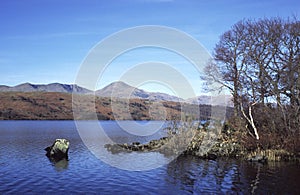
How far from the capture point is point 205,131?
38.7 meters

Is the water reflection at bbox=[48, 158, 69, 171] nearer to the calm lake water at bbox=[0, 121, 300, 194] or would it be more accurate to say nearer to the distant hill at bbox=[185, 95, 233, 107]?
the calm lake water at bbox=[0, 121, 300, 194]

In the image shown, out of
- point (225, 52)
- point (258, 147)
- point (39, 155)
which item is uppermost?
point (225, 52)

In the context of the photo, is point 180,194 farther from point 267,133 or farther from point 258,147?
point 267,133

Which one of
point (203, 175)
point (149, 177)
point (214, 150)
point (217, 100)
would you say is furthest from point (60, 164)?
point (217, 100)

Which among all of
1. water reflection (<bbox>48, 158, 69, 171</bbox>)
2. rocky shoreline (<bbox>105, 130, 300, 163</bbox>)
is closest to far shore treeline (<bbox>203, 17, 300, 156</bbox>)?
rocky shoreline (<bbox>105, 130, 300, 163</bbox>)

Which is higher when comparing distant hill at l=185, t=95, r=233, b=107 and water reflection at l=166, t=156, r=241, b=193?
distant hill at l=185, t=95, r=233, b=107

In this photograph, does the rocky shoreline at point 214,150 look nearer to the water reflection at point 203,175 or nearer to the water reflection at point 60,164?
the water reflection at point 203,175

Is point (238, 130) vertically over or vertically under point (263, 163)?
over

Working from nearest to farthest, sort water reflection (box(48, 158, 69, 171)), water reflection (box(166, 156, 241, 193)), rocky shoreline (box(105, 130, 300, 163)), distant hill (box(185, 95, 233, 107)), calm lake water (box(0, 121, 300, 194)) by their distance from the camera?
calm lake water (box(0, 121, 300, 194)) < water reflection (box(166, 156, 241, 193)) < water reflection (box(48, 158, 69, 171)) < rocky shoreline (box(105, 130, 300, 163)) < distant hill (box(185, 95, 233, 107))

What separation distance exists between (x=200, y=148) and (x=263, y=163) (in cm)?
733

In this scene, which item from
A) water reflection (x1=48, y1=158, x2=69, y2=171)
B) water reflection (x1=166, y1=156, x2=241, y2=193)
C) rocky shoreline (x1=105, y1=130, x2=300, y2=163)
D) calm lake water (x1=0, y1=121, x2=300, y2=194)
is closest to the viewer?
calm lake water (x1=0, y1=121, x2=300, y2=194)

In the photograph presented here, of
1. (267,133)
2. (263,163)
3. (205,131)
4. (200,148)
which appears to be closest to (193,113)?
(205,131)

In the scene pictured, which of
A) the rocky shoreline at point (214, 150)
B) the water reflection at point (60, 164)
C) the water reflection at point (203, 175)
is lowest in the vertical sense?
the water reflection at point (60, 164)

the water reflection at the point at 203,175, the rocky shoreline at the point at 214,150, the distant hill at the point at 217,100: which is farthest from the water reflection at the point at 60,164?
the distant hill at the point at 217,100
